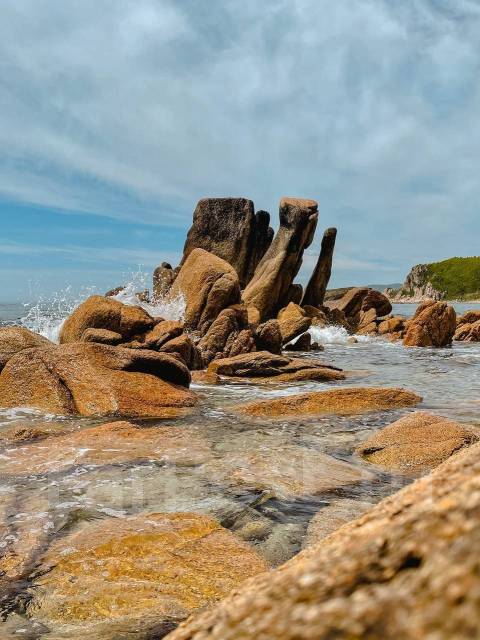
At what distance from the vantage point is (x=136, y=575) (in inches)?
160

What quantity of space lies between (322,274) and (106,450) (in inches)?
1621

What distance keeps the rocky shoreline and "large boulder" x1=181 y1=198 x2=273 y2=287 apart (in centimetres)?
2260

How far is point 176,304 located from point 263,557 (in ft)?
70.9

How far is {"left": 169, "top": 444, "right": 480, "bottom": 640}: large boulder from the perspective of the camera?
1.13 meters

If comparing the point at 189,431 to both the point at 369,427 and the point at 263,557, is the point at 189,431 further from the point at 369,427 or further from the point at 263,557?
the point at 263,557

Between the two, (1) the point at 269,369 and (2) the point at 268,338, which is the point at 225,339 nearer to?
(2) the point at 268,338

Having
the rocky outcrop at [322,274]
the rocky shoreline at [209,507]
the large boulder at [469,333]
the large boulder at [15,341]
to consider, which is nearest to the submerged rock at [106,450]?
the rocky shoreline at [209,507]

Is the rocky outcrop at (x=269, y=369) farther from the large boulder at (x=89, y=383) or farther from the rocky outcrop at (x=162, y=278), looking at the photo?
the rocky outcrop at (x=162, y=278)

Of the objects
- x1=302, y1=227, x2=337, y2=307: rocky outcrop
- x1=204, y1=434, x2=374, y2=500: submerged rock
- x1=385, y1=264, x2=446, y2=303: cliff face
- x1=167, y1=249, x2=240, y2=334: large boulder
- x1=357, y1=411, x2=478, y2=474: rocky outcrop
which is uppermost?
x1=385, y1=264, x2=446, y2=303: cliff face

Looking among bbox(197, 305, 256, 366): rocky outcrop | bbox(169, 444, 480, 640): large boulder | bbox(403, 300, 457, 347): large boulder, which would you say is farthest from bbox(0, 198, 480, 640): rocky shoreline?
bbox(403, 300, 457, 347): large boulder

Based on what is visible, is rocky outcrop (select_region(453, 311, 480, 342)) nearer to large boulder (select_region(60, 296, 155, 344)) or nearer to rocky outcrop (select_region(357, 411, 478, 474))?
large boulder (select_region(60, 296, 155, 344))

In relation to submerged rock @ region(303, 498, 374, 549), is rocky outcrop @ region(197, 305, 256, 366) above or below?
above

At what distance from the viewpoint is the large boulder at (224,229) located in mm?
41875

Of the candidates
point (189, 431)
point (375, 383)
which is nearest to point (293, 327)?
point (375, 383)
